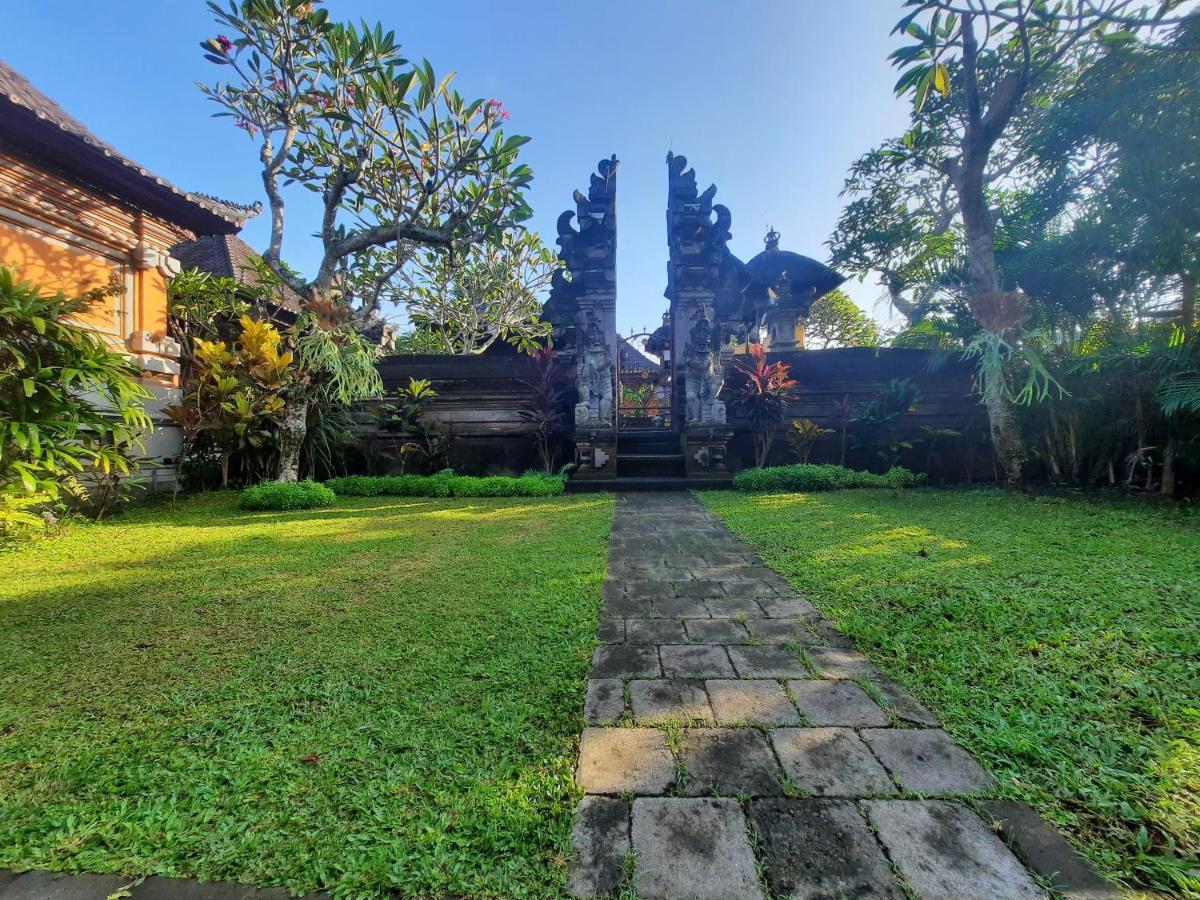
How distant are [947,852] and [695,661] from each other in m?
0.97

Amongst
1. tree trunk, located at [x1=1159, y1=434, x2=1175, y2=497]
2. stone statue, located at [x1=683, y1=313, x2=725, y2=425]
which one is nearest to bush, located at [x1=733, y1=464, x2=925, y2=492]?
stone statue, located at [x1=683, y1=313, x2=725, y2=425]

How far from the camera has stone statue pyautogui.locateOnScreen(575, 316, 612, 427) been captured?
23.9 ft

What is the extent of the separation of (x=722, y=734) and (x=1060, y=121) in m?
8.53

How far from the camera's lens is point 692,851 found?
1.05 meters

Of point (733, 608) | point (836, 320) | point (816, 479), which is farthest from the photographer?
point (836, 320)

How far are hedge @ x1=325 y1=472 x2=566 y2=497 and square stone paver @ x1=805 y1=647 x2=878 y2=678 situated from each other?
4758 mm

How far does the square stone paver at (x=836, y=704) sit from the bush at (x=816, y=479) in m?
5.02

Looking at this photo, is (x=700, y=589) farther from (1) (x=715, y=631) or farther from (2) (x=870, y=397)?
(2) (x=870, y=397)

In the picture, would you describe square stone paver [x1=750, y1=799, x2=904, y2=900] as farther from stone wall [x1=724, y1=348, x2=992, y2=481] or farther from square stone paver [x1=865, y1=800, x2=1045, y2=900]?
stone wall [x1=724, y1=348, x2=992, y2=481]

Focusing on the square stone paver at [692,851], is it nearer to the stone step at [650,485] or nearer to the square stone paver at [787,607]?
the square stone paver at [787,607]

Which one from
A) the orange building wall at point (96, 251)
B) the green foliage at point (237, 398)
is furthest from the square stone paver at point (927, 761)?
the orange building wall at point (96, 251)

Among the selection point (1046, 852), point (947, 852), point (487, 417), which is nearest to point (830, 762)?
point (947, 852)

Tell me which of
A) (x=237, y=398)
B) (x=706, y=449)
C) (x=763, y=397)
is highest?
(x=763, y=397)

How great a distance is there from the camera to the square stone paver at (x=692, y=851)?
96cm
